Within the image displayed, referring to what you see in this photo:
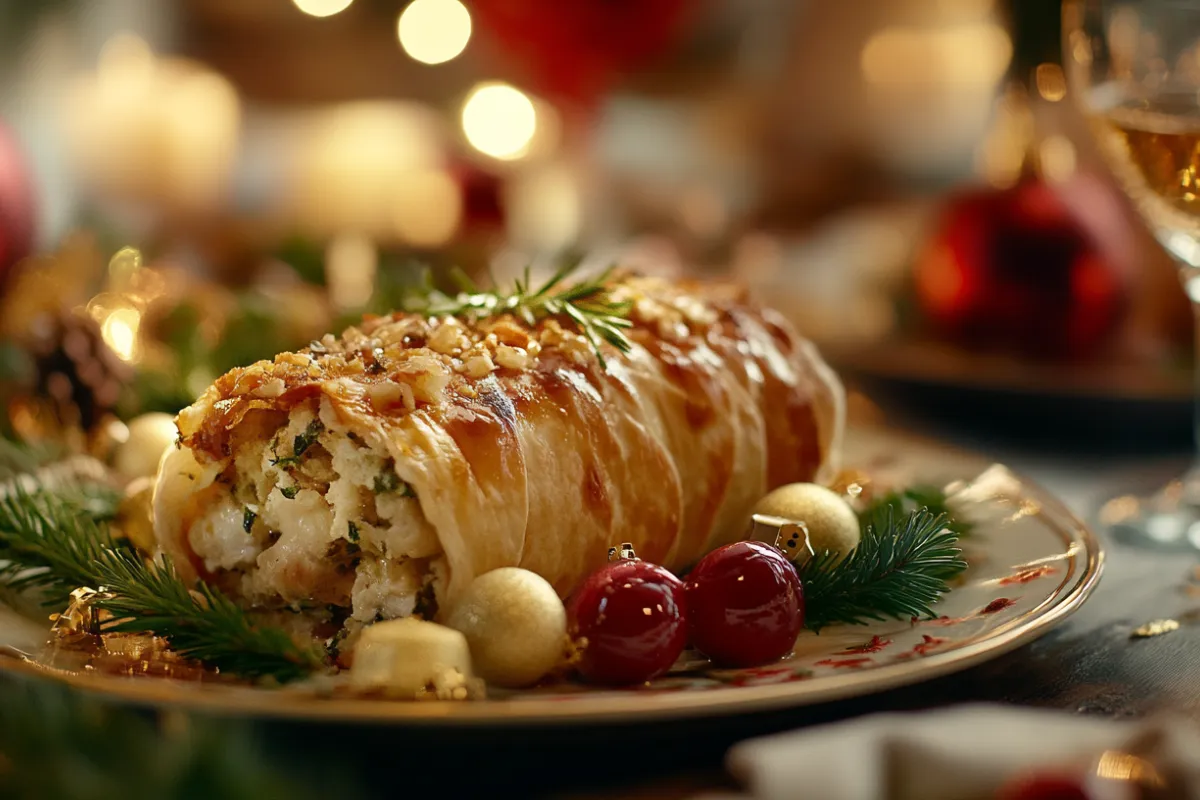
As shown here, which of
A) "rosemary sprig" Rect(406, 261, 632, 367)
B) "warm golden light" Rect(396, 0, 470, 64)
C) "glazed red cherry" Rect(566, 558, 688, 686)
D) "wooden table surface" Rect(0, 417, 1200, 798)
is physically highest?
"warm golden light" Rect(396, 0, 470, 64)

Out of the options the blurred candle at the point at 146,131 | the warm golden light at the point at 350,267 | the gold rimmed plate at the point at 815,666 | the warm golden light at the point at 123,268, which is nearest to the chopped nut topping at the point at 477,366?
the gold rimmed plate at the point at 815,666

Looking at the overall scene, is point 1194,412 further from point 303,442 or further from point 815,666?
point 303,442

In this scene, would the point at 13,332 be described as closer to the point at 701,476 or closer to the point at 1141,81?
the point at 701,476

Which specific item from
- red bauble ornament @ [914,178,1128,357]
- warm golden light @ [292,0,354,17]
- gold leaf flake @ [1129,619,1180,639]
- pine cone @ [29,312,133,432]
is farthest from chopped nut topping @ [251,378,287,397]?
warm golden light @ [292,0,354,17]

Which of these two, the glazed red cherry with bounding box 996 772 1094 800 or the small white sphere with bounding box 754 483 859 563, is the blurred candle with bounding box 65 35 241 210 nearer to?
the small white sphere with bounding box 754 483 859 563

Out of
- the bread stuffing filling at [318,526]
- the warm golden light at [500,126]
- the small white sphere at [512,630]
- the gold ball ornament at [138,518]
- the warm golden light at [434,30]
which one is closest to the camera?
the small white sphere at [512,630]

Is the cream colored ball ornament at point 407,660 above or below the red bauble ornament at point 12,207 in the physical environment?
below

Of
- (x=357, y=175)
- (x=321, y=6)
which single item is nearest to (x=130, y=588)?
(x=357, y=175)

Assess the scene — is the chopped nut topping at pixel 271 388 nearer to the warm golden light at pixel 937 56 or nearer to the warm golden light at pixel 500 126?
the warm golden light at pixel 500 126
